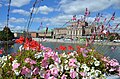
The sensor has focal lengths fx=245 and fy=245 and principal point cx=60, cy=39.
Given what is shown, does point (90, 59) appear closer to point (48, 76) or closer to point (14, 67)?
point (48, 76)

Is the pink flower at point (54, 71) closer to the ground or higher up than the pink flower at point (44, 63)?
closer to the ground

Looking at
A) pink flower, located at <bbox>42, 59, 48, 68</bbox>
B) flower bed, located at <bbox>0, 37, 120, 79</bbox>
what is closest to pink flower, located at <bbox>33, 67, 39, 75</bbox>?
flower bed, located at <bbox>0, 37, 120, 79</bbox>

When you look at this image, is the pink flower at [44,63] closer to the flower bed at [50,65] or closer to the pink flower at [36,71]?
the flower bed at [50,65]

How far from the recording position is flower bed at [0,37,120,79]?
332cm

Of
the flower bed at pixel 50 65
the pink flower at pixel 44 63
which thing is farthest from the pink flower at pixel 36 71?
the pink flower at pixel 44 63

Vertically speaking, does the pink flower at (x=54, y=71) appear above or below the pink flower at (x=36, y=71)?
below

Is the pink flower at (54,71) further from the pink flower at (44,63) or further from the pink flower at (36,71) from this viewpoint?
the pink flower at (36,71)

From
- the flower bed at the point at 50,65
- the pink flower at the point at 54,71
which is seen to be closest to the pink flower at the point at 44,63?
the flower bed at the point at 50,65

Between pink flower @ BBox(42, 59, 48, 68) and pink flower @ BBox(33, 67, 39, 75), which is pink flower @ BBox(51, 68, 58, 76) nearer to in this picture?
pink flower @ BBox(42, 59, 48, 68)

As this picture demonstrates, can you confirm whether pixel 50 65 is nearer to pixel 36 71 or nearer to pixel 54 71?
pixel 54 71

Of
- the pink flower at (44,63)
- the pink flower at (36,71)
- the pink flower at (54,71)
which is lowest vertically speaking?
the pink flower at (54,71)

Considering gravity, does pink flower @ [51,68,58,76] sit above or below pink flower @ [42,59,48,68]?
below

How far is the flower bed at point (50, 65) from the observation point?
3.32m

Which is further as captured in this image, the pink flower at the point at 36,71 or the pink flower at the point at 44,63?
the pink flower at the point at 44,63
